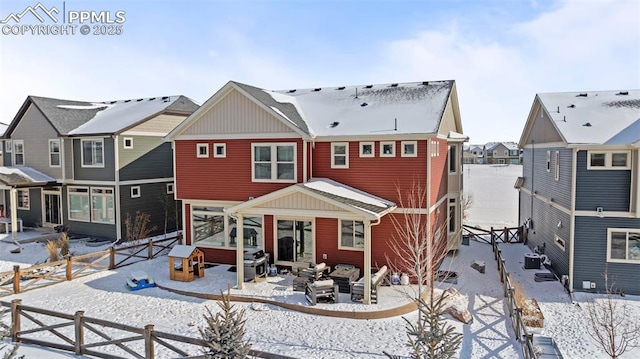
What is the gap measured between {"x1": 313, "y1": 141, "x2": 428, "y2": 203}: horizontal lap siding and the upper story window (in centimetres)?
579

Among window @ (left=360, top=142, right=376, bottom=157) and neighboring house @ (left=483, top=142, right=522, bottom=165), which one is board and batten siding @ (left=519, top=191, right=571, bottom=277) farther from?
neighboring house @ (left=483, top=142, right=522, bottom=165)

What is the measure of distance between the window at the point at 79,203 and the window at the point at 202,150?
966cm

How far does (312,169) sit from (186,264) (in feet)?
19.9

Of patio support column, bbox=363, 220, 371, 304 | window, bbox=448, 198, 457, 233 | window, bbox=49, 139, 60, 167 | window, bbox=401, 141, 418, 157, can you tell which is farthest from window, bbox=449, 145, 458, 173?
window, bbox=49, 139, 60, 167

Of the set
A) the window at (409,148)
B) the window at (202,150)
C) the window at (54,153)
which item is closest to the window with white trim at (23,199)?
the window at (54,153)

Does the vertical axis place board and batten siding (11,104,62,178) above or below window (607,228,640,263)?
above

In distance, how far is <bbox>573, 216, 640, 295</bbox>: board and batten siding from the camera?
1545 cm

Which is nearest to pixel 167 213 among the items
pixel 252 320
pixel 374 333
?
pixel 252 320

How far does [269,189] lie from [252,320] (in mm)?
6246

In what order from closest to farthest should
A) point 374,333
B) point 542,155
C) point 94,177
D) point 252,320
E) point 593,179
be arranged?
point 374,333 → point 252,320 → point 593,179 → point 542,155 → point 94,177

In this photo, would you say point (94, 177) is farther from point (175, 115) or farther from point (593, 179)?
point (593, 179)

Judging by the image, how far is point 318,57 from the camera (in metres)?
20.3

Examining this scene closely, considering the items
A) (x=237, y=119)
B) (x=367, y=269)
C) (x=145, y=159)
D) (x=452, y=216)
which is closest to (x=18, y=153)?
(x=145, y=159)

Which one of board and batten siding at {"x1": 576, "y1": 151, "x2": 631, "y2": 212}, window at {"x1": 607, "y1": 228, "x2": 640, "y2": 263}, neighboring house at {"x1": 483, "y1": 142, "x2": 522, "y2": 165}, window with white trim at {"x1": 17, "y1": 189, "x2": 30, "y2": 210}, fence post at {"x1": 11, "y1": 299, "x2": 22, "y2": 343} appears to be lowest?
fence post at {"x1": 11, "y1": 299, "x2": 22, "y2": 343}
